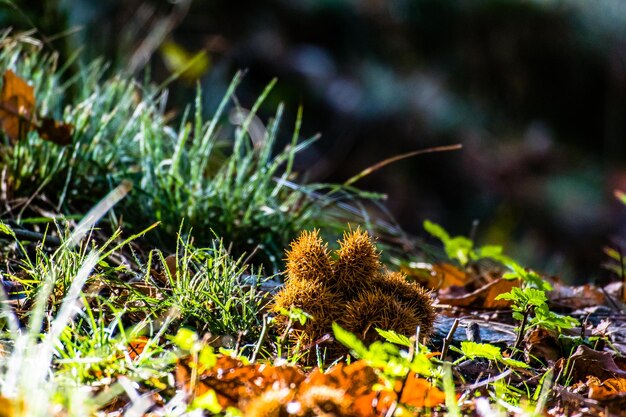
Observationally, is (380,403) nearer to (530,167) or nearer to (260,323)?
(260,323)

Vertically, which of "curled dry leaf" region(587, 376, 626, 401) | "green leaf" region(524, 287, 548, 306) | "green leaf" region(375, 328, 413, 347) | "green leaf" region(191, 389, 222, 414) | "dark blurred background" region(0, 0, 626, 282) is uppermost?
"green leaf" region(524, 287, 548, 306)

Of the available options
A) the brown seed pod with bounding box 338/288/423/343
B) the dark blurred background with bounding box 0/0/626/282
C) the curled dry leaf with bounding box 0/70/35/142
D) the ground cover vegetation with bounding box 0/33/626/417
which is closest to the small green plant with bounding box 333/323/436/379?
the ground cover vegetation with bounding box 0/33/626/417

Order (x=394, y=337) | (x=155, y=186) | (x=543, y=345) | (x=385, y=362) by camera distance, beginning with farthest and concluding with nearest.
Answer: (x=155, y=186)
(x=543, y=345)
(x=394, y=337)
(x=385, y=362)

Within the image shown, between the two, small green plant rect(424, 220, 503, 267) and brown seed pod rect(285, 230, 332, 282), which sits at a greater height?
brown seed pod rect(285, 230, 332, 282)

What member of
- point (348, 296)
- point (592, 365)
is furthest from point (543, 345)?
point (348, 296)

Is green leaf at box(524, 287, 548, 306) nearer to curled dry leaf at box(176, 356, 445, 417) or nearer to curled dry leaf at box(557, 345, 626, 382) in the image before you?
curled dry leaf at box(557, 345, 626, 382)

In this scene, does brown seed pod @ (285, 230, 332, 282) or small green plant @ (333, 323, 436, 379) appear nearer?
small green plant @ (333, 323, 436, 379)

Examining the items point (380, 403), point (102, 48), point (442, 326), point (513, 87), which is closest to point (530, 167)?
point (513, 87)

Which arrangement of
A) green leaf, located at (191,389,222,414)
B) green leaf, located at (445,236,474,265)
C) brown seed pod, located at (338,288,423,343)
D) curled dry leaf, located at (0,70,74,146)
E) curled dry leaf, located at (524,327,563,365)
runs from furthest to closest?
green leaf, located at (445,236,474,265) < curled dry leaf, located at (0,70,74,146) < curled dry leaf, located at (524,327,563,365) < brown seed pod, located at (338,288,423,343) < green leaf, located at (191,389,222,414)

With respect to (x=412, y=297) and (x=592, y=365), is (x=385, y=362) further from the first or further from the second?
(x=592, y=365)
